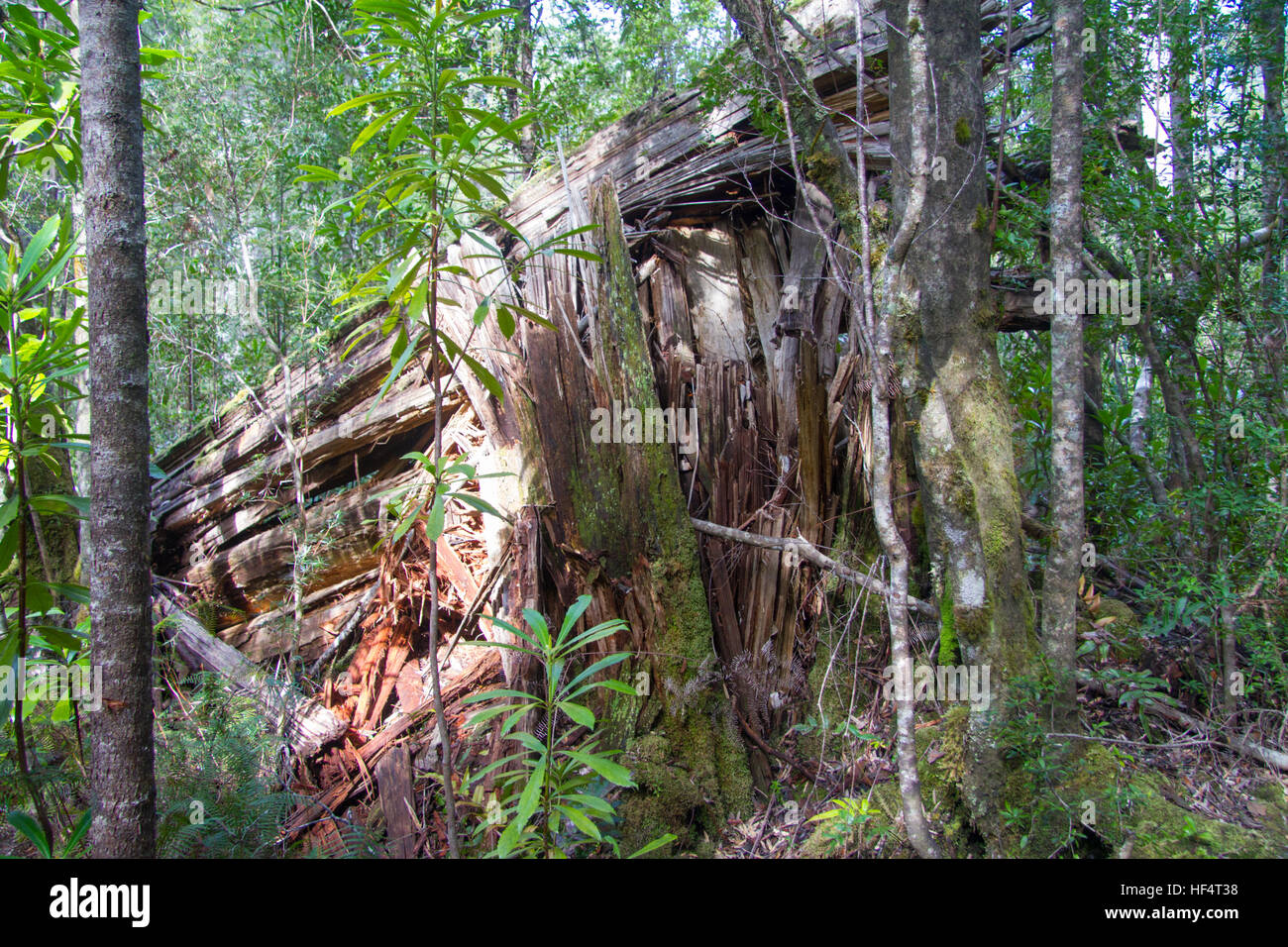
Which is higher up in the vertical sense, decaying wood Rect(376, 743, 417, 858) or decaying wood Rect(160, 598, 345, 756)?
decaying wood Rect(160, 598, 345, 756)

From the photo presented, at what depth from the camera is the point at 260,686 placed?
14.8 ft

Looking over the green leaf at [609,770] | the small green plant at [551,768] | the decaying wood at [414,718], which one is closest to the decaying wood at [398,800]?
the decaying wood at [414,718]

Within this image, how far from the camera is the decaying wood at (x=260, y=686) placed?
14.0 ft

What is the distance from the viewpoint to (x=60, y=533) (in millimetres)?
5305

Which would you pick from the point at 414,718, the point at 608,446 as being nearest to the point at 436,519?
the point at 608,446

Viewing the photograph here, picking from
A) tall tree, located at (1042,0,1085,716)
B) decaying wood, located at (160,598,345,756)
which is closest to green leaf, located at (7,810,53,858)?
decaying wood, located at (160,598,345,756)

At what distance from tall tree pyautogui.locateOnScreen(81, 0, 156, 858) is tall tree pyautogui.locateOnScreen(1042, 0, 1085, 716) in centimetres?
353

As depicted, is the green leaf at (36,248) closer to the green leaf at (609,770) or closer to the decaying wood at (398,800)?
the green leaf at (609,770)

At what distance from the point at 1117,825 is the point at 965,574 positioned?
1.12 meters

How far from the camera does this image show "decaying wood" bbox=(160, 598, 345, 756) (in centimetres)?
425

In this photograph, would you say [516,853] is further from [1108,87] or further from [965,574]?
[1108,87]

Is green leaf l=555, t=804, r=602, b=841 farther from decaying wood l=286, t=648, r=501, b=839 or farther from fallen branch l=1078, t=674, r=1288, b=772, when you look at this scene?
fallen branch l=1078, t=674, r=1288, b=772

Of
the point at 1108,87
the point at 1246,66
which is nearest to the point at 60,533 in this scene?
the point at 1108,87

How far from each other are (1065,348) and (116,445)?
3829mm
